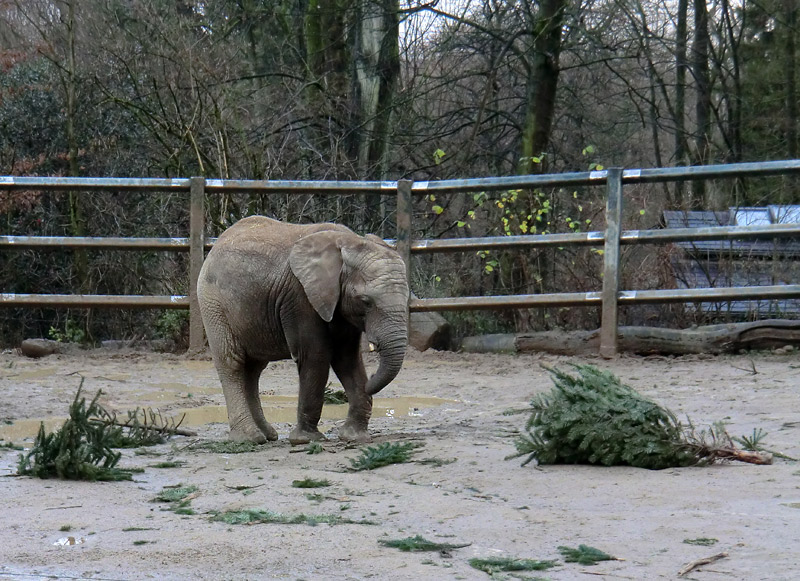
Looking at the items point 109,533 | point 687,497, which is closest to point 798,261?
point 687,497

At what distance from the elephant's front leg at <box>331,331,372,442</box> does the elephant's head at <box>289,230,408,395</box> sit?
0.29 meters

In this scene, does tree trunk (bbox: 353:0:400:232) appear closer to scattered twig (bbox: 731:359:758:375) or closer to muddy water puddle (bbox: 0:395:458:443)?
muddy water puddle (bbox: 0:395:458:443)

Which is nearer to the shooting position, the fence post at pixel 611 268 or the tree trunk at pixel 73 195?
the fence post at pixel 611 268

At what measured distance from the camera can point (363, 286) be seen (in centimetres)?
601

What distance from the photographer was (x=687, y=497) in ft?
14.0

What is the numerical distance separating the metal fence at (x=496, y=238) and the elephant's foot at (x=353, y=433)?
10.5ft

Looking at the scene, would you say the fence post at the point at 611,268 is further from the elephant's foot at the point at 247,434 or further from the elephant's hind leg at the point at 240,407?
the elephant's foot at the point at 247,434

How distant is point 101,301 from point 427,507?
6.33m

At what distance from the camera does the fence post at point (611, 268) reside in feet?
29.7

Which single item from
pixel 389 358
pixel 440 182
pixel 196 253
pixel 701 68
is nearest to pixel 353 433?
pixel 389 358

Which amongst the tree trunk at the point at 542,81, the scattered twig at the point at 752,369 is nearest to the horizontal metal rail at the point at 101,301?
the scattered twig at the point at 752,369

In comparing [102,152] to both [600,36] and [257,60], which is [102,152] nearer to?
[257,60]

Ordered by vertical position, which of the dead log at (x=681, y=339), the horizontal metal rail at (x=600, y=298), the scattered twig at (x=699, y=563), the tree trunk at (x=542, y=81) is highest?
the tree trunk at (x=542, y=81)

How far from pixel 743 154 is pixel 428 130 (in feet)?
22.9
